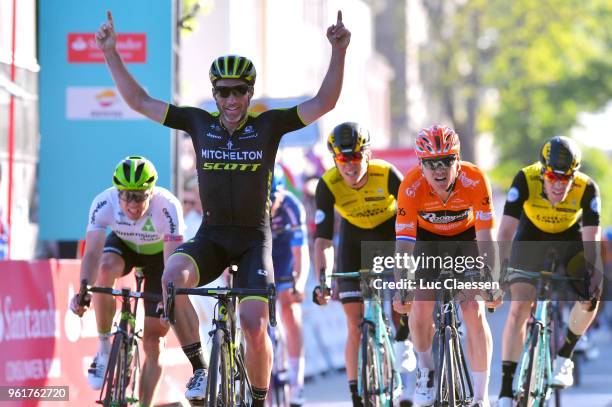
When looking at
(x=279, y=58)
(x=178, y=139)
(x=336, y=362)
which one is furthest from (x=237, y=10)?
(x=178, y=139)

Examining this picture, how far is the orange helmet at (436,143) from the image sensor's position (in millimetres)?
9789

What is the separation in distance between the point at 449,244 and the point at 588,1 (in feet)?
172

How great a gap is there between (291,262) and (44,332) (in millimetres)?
3350

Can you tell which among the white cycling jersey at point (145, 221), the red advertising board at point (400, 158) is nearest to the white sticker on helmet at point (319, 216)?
the white cycling jersey at point (145, 221)

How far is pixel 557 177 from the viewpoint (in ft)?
37.5

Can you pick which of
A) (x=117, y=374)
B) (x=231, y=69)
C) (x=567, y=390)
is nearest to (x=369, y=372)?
(x=117, y=374)

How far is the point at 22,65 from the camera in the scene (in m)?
14.5

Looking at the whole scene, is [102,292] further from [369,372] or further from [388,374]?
[388,374]

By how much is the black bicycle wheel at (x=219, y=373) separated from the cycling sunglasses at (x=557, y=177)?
3.93 metres

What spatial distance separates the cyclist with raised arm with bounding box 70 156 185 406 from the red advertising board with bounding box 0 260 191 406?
33 centimetres

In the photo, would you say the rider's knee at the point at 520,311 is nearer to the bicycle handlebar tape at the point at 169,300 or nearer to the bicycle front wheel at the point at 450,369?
the bicycle front wheel at the point at 450,369

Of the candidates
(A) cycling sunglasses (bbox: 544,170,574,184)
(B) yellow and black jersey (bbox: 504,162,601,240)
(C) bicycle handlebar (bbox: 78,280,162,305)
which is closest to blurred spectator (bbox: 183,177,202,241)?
(B) yellow and black jersey (bbox: 504,162,601,240)

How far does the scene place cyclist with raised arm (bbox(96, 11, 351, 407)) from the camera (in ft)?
28.8

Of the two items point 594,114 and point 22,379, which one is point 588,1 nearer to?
point 594,114
